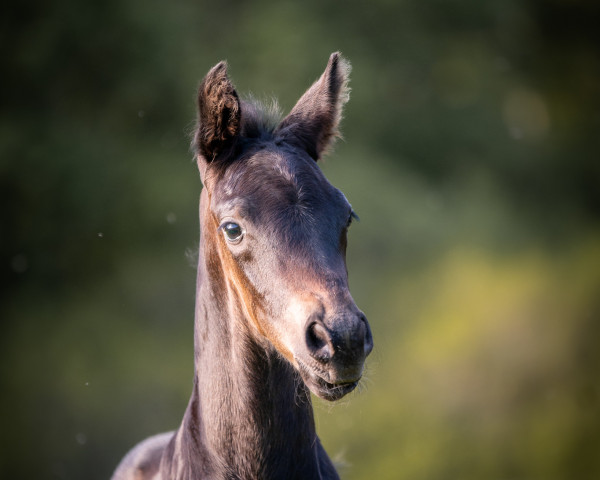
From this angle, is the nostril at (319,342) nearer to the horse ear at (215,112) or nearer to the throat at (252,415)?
the throat at (252,415)

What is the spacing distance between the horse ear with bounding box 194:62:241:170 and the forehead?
5.2 inches

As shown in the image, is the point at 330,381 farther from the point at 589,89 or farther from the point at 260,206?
the point at 589,89

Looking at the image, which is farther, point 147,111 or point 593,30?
point 593,30

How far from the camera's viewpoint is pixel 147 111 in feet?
35.6

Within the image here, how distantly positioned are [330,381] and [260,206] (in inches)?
25.7

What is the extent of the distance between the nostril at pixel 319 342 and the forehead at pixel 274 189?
432mm

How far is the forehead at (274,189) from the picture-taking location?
235 centimetres

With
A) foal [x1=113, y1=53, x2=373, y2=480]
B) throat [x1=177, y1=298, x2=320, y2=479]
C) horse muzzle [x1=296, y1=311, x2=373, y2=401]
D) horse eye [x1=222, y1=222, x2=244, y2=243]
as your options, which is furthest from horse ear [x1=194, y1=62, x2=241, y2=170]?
horse muzzle [x1=296, y1=311, x2=373, y2=401]

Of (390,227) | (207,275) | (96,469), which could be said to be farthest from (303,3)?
(207,275)

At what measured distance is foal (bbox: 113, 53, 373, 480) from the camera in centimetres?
215

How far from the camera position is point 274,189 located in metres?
2.39

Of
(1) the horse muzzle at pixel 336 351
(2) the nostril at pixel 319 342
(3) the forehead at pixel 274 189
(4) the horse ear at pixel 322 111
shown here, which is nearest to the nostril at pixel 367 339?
(1) the horse muzzle at pixel 336 351

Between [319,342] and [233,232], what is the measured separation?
0.56 meters

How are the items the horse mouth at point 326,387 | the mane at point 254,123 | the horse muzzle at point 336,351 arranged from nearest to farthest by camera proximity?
the horse muzzle at point 336,351 < the horse mouth at point 326,387 < the mane at point 254,123
